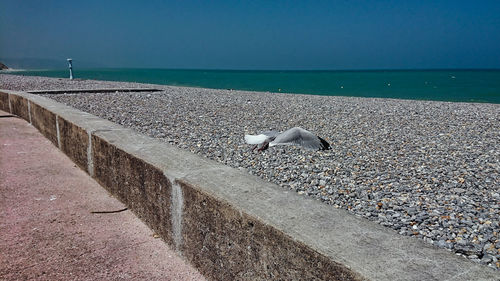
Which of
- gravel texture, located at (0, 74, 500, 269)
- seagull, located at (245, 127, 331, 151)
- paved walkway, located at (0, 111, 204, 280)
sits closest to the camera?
paved walkway, located at (0, 111, 204, 280)

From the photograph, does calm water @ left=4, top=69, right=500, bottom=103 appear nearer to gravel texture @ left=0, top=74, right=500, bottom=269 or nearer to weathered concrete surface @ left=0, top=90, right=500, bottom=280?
gravel texture @ left=0, top=74, right=500, bottom=269

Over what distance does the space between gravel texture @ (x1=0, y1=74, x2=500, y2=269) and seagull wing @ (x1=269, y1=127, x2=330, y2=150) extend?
18 cm

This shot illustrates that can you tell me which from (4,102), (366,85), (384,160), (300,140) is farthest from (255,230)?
(366,85)

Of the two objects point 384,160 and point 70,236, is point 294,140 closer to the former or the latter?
point 384,160

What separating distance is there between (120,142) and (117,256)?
39.9 inches

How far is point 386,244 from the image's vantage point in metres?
1.38

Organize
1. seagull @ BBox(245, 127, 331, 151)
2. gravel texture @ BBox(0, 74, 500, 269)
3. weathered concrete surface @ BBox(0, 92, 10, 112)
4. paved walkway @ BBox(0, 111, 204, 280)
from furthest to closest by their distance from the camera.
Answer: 1. weathered concrete surface @ BBox(0, 92, 10, 112)
2. seagull @ BBox(245, 127, 331, 151)
3. gravel texture @ BBox(0, 74, 500, 269)
4. paved walkway @ BBox(0, 111, 204, 280)

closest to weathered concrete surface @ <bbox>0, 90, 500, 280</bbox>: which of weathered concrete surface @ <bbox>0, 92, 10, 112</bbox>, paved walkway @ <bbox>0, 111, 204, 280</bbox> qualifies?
paved walkway @ <bbox>0, 111, 204, 280</bbox>

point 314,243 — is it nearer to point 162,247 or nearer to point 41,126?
point 162,247

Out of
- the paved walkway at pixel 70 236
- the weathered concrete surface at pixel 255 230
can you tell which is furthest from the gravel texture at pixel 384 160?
the paved walkway at pixel 70 236

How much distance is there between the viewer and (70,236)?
2.28m

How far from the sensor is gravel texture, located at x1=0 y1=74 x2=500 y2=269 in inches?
99.2

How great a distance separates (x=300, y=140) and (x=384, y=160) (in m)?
1.06

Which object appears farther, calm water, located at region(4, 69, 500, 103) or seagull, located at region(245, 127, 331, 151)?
calm water, located at region(4, 69, 500, 103)
